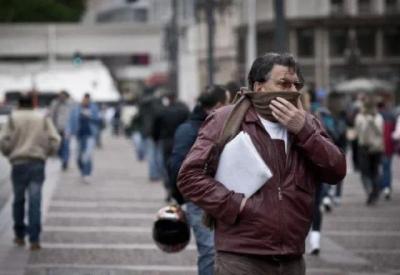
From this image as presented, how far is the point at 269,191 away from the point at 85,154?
19213 mm

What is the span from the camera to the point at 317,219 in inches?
563

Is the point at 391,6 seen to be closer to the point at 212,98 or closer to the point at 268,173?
the point at 212,98

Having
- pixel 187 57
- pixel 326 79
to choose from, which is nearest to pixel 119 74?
pixel 187 57

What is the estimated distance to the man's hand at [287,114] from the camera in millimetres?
6504

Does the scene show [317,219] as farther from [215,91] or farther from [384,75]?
[384,75]

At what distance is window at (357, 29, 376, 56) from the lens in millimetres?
73312

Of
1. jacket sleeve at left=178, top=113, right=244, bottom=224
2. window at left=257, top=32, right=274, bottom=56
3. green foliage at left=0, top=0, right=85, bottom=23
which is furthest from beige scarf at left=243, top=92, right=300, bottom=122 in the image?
green foliage at left=0, top=0, right=85, bottom=23

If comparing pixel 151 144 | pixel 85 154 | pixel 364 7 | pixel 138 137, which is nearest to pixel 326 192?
pixel 85 154

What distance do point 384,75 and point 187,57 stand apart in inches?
700

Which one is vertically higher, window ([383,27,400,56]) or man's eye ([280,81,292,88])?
man's eye ([280,81,292,88])

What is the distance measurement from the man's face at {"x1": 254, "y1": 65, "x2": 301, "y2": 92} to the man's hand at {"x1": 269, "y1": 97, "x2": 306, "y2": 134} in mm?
112

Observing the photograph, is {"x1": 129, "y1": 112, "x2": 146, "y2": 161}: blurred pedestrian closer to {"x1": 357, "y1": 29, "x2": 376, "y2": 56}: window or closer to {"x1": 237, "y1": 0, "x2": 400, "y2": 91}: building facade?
{"x1": 237, "y1": 0, "x2": 400, "y2": 91}: building facade

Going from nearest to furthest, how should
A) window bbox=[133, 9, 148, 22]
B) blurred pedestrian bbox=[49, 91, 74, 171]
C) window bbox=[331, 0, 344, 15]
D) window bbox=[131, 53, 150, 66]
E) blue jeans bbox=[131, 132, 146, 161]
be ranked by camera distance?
1. blurred pedestrian bbox=[49, 91, 74, 171]
2. blue jeans bbox=[131, 132, 146, 161]
3. window bbox=[331, 0, 344, 15]
4. window bbox=[131, 53, 150, 66]
5. window bbox=[133, 9, 148, 22]

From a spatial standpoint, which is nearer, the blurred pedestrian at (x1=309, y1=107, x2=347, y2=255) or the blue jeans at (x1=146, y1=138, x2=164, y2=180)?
the blurred pedestrian at (x1=309, y1=107, x2=347, y2=255)
